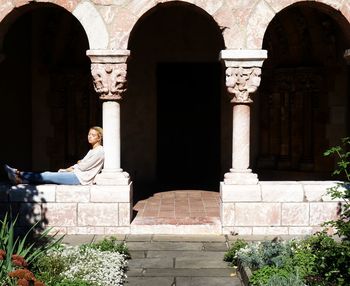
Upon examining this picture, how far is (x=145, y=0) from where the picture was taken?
284 inches

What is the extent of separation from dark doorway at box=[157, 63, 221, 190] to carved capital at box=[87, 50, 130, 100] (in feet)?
10.9

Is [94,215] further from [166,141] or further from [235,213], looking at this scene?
[166,141]

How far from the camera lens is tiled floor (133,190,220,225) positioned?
761 centimetres

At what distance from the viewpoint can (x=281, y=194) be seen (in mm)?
7227

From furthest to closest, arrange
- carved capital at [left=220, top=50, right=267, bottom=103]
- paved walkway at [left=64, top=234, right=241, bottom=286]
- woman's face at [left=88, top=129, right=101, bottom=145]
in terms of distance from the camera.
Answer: woman's face at [left=88, top=129, right=101, bottom=145] → carved capital at [left=220, top=50, right=267, bottom=103] → paved walkway at [left=64, top=234, right=241, bottom=286]

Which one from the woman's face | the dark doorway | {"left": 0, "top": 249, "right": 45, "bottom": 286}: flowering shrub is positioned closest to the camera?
{"left": 0, "top": 249, "right": 45, "bottom": 286}: flowering shrub

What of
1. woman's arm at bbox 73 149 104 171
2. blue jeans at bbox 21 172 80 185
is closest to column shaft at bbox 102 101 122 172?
woman's arm at bbox 73 149 104 171

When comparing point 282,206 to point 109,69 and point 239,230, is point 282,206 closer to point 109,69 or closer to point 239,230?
point 239,230

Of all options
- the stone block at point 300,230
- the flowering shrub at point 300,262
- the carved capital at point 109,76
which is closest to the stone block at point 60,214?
the carved capital at point 109,76

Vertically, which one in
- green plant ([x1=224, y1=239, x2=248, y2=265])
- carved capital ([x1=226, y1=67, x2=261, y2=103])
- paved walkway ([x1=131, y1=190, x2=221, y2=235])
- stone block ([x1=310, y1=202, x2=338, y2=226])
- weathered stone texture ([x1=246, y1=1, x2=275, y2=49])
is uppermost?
weathered stone texture ([x1=246, y1=1, x2=275, y2=49])

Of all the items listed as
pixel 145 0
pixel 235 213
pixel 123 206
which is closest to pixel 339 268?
pixel 235 213

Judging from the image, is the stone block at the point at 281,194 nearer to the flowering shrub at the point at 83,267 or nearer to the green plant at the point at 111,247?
the green plant at the point at 111,247

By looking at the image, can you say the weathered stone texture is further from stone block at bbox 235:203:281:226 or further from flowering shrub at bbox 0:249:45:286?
flowering shrub at bbox 0:249:45:286

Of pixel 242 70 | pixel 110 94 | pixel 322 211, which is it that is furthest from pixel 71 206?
pixel 322 211
